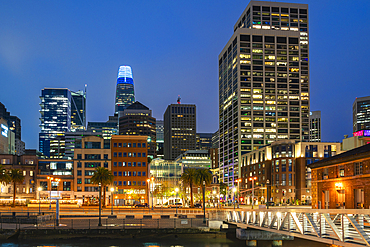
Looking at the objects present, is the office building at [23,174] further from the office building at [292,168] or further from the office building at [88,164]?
the office building at [292,168]

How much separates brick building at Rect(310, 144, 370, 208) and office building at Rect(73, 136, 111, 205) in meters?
71.8

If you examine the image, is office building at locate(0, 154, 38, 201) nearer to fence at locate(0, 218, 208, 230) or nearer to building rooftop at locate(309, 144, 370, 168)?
fence at locate(0, 218, 208, 230)

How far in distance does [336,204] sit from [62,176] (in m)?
89.4

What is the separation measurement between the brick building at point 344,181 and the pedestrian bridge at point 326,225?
22311 millimetres

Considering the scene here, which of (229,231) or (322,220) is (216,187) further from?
(322,220)

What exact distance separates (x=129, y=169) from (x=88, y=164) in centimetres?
1343

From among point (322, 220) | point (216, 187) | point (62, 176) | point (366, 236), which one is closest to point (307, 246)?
point (322, 220)

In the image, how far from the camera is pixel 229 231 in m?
59.1

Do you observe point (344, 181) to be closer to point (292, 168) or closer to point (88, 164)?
point (292, 168)

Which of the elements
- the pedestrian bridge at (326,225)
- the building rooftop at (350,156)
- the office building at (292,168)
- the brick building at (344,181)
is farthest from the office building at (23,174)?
the pedestrian bridge at (326,225)

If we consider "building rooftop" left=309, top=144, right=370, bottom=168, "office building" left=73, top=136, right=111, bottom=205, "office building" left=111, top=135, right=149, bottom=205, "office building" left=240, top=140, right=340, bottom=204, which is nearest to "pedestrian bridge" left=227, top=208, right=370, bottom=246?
"building rooftop" left=309, top=144, right=370, bottom=168

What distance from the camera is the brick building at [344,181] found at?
57594 mm

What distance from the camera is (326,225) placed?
103ft

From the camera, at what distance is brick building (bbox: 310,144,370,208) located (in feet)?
189
